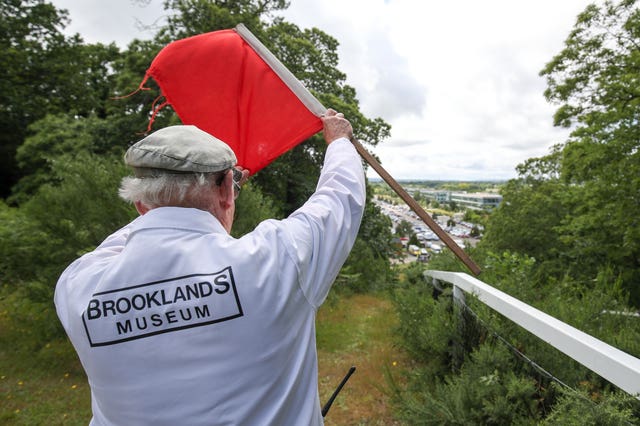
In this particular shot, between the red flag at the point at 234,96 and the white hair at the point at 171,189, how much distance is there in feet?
4.78

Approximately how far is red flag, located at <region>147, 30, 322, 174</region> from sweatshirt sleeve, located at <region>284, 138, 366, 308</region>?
1327mm

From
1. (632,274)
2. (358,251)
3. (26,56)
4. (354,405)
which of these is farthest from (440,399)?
(26,56)

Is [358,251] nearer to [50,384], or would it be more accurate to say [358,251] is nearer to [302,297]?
[50,384]

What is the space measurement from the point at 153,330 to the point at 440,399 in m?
2.60

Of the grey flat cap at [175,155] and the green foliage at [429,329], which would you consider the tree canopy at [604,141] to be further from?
the grey flat cap at [175,155]

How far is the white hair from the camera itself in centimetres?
125

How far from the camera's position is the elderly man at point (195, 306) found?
1.07 meters

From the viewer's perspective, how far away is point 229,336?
1077 mm

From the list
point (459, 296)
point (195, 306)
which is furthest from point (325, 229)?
point (459, 296)

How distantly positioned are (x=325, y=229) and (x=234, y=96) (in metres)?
1.90

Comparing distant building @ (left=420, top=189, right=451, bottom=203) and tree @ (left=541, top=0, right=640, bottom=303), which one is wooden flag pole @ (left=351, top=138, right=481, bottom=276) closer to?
tree @ (left=541, top=0, right=640, bottom=303)

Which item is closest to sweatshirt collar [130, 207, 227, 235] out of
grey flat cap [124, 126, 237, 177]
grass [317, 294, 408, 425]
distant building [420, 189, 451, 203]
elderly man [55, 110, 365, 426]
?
elderly man [55, 110, 365, 426]

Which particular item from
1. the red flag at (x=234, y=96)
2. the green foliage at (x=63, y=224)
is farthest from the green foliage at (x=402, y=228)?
the red flag at (x=234, y=96)

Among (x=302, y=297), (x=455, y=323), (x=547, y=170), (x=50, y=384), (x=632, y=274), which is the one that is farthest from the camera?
(x=547, y=170)
